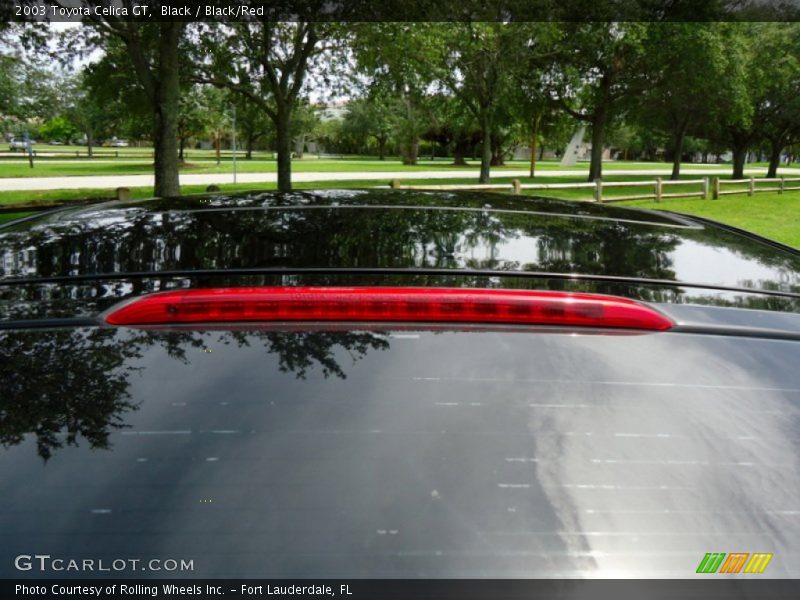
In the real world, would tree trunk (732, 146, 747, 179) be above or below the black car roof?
above

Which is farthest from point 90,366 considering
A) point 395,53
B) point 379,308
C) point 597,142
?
point 597,142

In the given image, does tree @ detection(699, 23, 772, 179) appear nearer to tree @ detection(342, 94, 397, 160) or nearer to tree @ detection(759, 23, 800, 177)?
tree @ detection(759, 23, 800, 177)

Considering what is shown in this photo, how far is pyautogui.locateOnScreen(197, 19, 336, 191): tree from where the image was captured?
22.7m

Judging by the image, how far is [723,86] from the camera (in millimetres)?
37875

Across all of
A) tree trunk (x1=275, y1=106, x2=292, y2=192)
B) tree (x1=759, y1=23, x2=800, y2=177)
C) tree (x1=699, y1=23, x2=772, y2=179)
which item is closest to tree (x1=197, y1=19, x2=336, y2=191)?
tree trunk (x1=275, y1=106, x2=292, y2=192)

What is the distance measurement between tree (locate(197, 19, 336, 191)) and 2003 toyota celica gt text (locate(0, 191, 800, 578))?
69.2 ft

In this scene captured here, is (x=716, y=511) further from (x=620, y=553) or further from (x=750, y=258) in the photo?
(x=750, y=258)

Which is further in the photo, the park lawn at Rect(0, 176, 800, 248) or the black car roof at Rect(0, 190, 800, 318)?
the park lawn at Rect(0, 176, 800, 248)

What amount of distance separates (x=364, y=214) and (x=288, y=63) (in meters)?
23.7

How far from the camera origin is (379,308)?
145 centimetres

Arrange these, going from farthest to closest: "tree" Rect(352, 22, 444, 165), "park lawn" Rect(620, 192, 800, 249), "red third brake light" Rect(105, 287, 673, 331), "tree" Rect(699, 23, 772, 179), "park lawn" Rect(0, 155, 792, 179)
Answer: "park lawn" Rect(0, 155, 792, 179) < "tree" Rect(699, 23, 772, 179) < "tree" Rect(352, 22, 444, 165) < "park lawn" Rect(620, 192, 800, 249) < "red third brake light" Rect(105, 287, 673, 331)

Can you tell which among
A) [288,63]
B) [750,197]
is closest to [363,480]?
[288,63]

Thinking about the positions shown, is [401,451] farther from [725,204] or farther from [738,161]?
[738,161]

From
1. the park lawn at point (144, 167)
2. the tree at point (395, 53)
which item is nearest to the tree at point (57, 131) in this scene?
the park lawn at point (144, 167)
